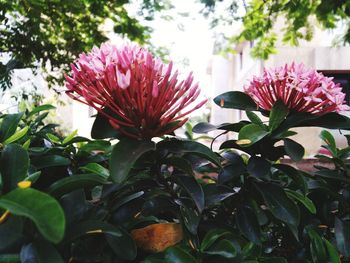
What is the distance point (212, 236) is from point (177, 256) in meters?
0.10

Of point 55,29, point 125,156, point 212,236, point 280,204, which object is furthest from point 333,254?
point 55,29

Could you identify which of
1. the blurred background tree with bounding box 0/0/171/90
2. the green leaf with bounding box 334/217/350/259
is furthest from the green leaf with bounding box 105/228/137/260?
the blurred background tree with bounding box 0/0/171/90

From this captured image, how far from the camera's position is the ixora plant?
573 millimetres

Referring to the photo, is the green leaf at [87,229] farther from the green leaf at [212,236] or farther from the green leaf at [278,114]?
the green leaf at [278,114]

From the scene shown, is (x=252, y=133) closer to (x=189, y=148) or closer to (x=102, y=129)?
(x=189, y=148)

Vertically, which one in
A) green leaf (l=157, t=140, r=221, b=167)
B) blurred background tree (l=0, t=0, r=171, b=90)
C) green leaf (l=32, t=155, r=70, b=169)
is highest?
blurred background tree (l=0, t=0, r=171, b=90)

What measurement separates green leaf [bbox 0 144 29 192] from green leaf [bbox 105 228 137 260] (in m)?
0.18

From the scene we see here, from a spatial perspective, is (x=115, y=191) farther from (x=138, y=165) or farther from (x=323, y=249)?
(x=323, y=249)

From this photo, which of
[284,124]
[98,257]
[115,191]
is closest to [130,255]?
[98,257]

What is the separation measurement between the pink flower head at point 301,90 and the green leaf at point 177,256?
42 cm

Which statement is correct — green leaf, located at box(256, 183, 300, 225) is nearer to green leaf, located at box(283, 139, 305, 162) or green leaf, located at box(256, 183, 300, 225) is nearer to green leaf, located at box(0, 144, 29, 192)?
green leaf, located at box(283, 139, 305, 162)

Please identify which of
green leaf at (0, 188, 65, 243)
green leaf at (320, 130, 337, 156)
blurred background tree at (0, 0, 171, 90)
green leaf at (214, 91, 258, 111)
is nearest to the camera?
green leaf at (0, 188, 65, 243)

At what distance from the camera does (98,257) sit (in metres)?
0.64

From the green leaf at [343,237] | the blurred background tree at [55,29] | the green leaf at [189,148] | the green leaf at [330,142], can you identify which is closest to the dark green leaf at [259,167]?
the green leaf at [189,148]
